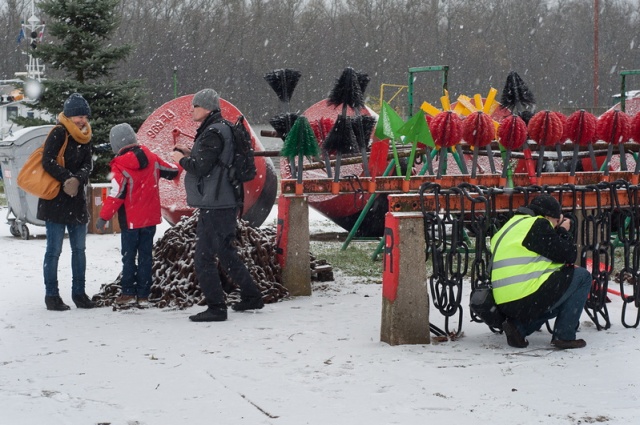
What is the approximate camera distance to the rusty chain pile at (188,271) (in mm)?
8070

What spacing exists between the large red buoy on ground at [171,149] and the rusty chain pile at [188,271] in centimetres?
359

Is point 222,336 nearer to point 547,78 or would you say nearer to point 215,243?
point 215,243

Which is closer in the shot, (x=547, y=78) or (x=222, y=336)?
(x=222, y=336)

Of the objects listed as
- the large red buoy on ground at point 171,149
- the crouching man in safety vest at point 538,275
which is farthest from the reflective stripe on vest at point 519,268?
the large red buoy on ground at point 171,149

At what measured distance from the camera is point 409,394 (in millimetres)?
5086

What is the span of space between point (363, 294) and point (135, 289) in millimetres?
1987

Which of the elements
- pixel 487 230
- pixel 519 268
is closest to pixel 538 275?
pixel 519 268

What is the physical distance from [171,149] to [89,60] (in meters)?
7.09

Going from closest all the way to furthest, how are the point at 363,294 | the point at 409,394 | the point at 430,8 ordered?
the point at 409,394 < the point at 363,294 < the point at 430,8

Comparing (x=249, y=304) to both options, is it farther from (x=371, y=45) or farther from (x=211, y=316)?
(x=371, y=45)

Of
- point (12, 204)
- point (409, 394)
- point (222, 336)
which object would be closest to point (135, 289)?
point (222, 336)

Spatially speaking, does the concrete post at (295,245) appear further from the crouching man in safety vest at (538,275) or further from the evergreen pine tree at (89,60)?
the evergreen pine tree at (89,60)

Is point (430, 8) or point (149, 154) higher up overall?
point (430, 8)

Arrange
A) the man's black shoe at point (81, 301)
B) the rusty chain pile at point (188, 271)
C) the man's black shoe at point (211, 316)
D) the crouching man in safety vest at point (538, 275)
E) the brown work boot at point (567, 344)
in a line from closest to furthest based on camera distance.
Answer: the crouching man in safety vest at point (538, 275), the brown work boot at point (567, 344), the man's black shoe at point (211, 316), the man's black shoe at point (81, 301), the rusty chain pile at point (188, 271)
